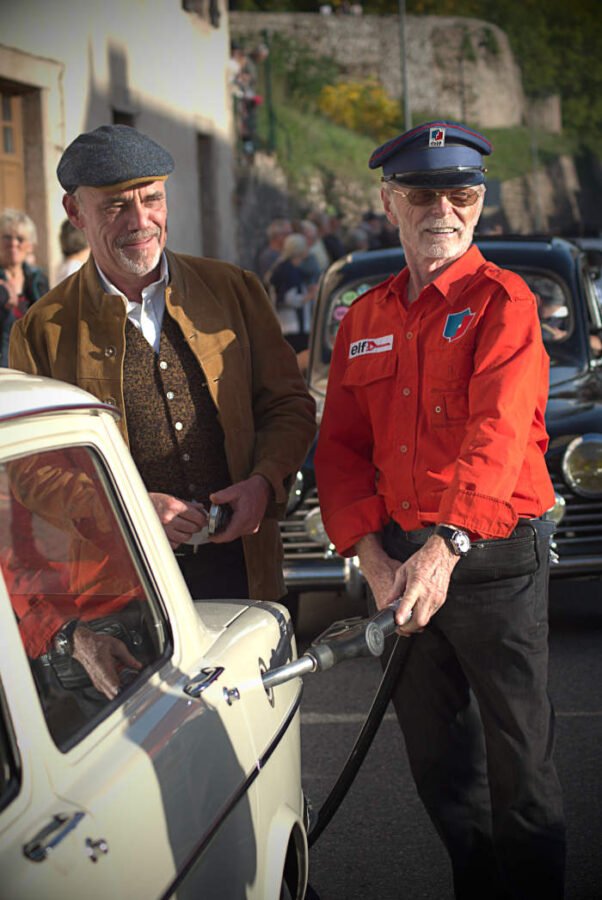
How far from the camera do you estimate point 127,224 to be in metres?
3.47

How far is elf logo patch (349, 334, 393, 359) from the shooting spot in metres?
3.30

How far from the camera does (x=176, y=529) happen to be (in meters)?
3.37

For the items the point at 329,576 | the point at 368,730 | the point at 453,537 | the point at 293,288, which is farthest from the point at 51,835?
the point at 293,288

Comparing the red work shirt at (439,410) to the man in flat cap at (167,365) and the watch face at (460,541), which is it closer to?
the watch face at (460,541)

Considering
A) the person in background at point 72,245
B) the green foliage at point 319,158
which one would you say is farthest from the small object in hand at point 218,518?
the green foliage at point 319,158

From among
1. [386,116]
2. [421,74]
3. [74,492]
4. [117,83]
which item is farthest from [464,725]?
[421,74]

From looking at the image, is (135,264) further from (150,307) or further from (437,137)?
(437,137)

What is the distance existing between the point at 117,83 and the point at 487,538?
52.6 ft

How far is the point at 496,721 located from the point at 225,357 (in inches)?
43.6

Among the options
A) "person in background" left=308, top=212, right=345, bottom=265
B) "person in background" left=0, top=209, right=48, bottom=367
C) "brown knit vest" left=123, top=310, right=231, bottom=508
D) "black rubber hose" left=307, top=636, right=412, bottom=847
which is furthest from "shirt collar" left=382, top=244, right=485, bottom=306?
"person in background" left=308, top=212, right=345, bottom=265

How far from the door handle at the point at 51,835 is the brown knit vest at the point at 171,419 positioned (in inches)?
65.8

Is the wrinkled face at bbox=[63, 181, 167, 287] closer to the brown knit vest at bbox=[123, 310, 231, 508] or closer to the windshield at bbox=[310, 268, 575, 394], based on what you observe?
the brown knit vest at bbox=[123, 310, 231, 508]

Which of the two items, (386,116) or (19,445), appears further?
(386,116)

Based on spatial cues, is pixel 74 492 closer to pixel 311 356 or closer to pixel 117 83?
pixel 311 356
